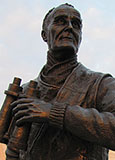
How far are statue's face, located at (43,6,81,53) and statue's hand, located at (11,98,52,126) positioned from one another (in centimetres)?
76

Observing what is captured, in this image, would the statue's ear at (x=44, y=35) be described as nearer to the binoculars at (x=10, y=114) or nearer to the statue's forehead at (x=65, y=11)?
the statue's forehead at (x=65, y=11)

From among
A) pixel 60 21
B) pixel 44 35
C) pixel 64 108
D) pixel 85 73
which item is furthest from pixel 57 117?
pixel 44 35

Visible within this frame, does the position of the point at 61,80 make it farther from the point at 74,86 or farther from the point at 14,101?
the point at 14,101

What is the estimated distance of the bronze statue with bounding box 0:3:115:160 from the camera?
2188 millimetres

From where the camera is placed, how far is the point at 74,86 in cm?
265

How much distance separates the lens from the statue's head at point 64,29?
9.04 feet

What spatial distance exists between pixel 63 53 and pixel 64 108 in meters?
0.83

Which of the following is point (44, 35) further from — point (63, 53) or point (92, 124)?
point (92, 124)

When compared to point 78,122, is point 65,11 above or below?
above

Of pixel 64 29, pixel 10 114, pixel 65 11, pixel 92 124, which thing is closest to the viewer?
pixel 92 124

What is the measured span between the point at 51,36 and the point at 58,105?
3.11 feet

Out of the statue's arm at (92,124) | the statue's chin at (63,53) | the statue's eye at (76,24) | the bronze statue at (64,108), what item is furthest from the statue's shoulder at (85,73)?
the statue's arm at (92,124)

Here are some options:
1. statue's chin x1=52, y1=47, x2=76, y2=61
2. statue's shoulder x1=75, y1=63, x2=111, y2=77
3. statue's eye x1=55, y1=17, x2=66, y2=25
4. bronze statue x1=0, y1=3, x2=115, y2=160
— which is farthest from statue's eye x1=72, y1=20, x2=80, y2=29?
statue's shoulder x1=75, y1=63, x2=111, y2=77

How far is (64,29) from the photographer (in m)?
2.78
